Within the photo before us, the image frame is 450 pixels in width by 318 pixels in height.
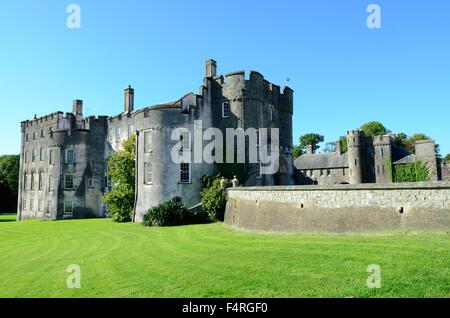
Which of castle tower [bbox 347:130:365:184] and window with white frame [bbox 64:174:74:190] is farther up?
castle tower [bbox 347:130:365:184]

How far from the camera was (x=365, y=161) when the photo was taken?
167ft

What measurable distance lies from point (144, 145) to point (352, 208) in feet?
62.8

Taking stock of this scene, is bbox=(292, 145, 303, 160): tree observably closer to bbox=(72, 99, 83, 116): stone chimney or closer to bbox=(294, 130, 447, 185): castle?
bbox=(294, 130, 447, 185): castle

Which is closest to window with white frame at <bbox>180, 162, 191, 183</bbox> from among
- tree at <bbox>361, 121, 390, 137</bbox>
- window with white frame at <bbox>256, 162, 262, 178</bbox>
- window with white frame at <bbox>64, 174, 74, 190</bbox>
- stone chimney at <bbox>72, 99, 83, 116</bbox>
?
window with white frame at <bbox>256, 162, 262, 178</bbox>

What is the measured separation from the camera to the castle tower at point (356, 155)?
5034cm

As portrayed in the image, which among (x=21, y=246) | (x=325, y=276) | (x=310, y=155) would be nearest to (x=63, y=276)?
(x=325, y=276)

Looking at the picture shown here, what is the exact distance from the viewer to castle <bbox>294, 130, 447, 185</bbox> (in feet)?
133

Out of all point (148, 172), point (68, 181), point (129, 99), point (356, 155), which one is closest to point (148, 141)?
point (148, 172)

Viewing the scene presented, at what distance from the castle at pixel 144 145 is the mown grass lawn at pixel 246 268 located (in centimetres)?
1203

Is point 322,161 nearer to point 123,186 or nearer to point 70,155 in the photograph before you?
point 123,186

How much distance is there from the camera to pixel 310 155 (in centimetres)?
6194

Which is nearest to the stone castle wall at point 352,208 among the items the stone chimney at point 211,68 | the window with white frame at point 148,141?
the window with white frame at point 148,141

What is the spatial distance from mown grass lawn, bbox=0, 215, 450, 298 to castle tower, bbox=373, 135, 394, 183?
3842 cm
